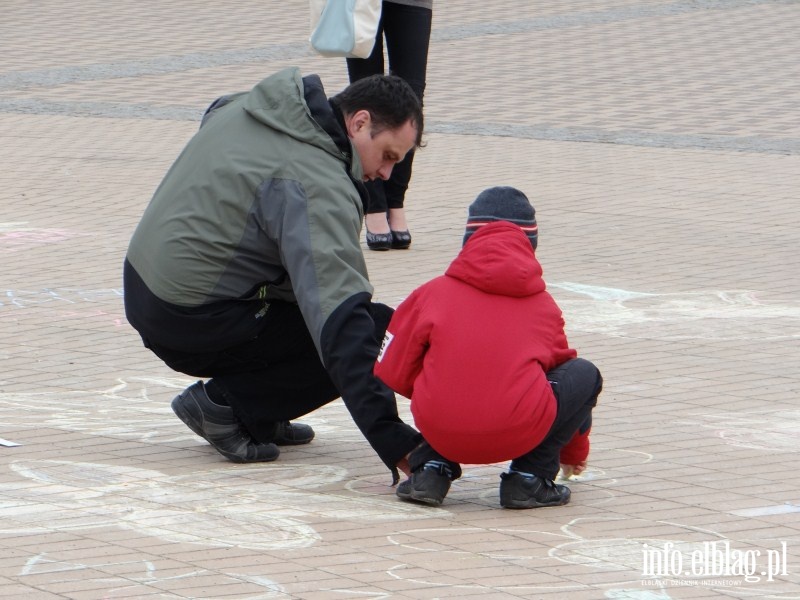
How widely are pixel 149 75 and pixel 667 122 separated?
4.66 metres

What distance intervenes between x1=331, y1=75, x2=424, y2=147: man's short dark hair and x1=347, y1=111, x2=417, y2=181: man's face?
1 centimetres

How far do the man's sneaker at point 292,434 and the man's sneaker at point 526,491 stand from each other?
86 centimetres

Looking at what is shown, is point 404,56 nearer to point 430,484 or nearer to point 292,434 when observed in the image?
point 292,434

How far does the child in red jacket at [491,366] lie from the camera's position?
3973 millimetres

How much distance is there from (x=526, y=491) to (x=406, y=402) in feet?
4.05

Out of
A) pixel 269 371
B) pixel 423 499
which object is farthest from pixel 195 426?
pixel 423 499

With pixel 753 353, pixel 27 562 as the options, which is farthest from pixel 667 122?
pixel 27 562

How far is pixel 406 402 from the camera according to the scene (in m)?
5.31

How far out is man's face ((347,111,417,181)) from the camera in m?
4.32

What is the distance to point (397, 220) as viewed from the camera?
25.3ft

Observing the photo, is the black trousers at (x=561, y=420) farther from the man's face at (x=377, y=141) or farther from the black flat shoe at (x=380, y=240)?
the black flat shoe at (x=380, y=240)

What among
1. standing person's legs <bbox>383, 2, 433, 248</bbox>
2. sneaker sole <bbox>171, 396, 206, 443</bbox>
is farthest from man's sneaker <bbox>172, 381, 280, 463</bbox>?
standing person's legs <bbox>383, 2, 433, 248</bbox>

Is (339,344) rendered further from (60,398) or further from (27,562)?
(60,398)

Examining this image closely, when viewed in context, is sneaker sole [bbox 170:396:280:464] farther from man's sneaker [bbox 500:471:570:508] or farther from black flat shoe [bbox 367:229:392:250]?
black flat shoe [bbox 367:229:392:250]
